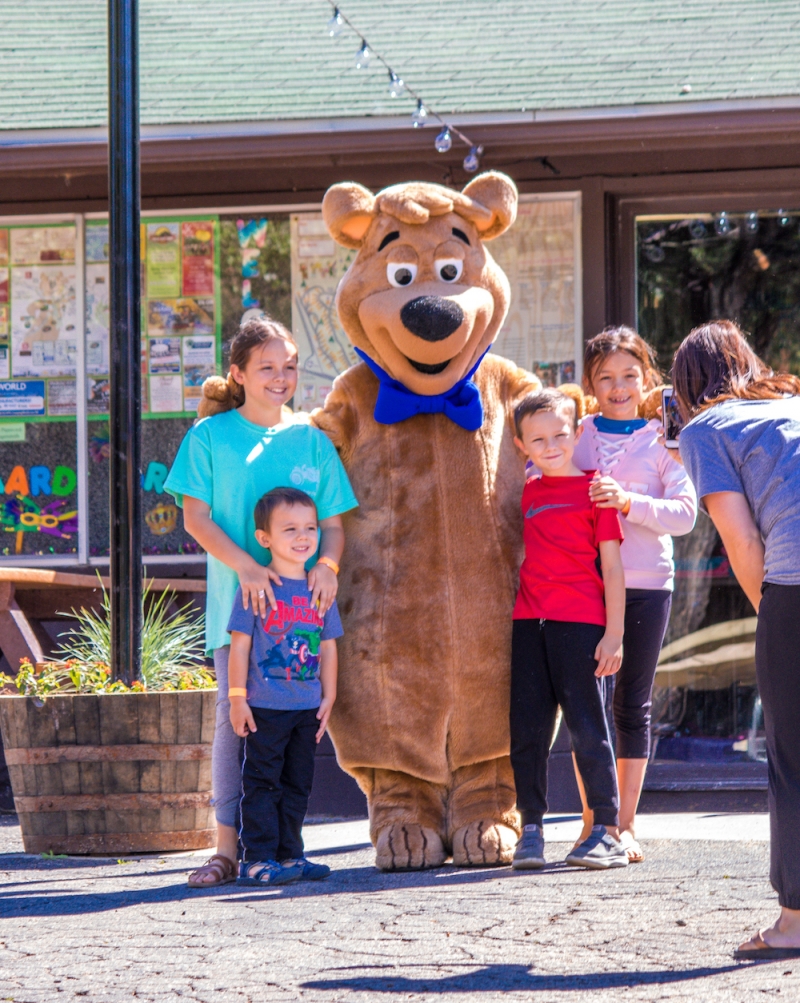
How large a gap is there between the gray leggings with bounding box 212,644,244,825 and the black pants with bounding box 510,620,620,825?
0.92m

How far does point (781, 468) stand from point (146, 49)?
17.8 feet

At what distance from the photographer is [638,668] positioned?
4.65 meters

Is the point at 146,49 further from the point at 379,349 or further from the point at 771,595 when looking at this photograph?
the point at 771,595

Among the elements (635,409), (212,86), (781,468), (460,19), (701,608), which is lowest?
(701,608)

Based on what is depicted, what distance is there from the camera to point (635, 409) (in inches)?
191

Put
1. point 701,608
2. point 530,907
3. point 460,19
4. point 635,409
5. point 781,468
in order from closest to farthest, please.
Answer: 1. point 781,468
2. point 530,907
3. point 635,409
4. point 701,608
5. point 460,19

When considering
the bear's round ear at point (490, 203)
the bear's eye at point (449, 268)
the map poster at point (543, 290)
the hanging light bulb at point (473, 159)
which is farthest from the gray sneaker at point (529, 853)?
the hanging light bulb at point (473, 159)

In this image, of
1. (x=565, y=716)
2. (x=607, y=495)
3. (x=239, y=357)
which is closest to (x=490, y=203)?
(x=239, y=357)

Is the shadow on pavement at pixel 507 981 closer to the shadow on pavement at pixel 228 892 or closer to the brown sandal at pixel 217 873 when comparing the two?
the shadow on pavement at pixel 228 892

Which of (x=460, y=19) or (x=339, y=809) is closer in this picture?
(x=339, y=809)

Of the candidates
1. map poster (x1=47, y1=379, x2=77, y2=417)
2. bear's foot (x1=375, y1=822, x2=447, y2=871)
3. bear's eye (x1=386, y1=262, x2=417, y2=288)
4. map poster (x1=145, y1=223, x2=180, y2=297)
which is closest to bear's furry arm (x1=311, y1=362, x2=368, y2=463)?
bear's eye (x1=386, y1=262, x2=417, y2=288)

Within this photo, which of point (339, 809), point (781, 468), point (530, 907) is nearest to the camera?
point (781, 468)

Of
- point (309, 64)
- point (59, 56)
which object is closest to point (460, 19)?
point (309, 64)

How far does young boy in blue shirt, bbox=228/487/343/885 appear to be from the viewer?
14.0 feet
